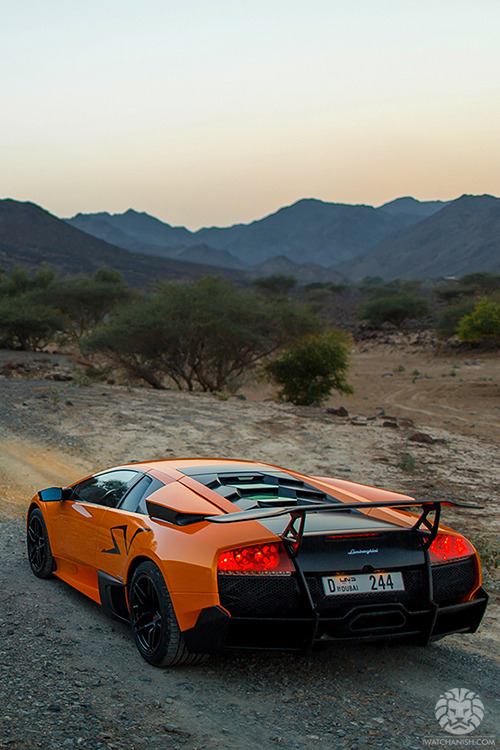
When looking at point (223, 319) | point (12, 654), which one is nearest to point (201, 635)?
point (12, 654)

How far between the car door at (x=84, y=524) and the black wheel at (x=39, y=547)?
0.12m

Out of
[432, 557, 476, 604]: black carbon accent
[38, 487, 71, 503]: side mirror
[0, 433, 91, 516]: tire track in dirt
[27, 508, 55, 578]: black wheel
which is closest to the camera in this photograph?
[432, 557, 476, 604]: black carbon accent

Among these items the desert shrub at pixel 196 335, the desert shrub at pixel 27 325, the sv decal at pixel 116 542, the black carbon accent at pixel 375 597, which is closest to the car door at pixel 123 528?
the sv decal at pixel 116 542

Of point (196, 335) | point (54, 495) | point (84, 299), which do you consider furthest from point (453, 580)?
point (84, 299)

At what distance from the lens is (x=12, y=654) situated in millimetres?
4164

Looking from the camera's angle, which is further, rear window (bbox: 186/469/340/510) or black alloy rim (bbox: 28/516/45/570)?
black alloy rim (bbox: 28/516/45/570)

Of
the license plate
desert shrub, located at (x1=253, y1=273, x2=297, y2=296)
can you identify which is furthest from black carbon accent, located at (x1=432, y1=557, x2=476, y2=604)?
desert shrub, located at (x1=253, y1=273, x2=297, y2=296)

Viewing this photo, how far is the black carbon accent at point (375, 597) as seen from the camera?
3.77 meters

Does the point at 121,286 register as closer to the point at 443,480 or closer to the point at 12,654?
the point at 443,480

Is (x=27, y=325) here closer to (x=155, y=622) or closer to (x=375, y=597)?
(x=155, y=622)

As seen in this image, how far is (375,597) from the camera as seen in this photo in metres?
3.86

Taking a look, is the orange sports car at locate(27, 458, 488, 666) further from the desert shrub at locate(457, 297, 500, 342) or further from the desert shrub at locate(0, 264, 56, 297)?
the desert shrub at locate(0, 264, 56, 297)

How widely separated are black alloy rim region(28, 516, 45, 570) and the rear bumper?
2.39 m

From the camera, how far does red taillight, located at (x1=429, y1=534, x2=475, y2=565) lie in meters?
4.15
